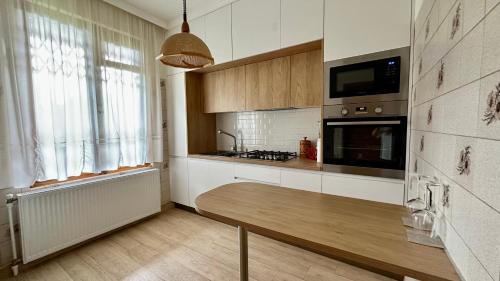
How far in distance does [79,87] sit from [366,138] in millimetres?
2919

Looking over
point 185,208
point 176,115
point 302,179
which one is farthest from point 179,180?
point 302,179

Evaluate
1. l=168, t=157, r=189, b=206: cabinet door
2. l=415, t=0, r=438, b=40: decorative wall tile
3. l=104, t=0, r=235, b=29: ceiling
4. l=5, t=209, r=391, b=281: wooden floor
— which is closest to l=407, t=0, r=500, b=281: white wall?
l=415, t=0, r=438, b=40: decorative wall tile

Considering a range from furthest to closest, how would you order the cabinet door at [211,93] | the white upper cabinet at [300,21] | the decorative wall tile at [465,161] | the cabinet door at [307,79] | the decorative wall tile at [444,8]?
the cabinet door at [211,93] → the cabinet door at [307,79] → the white upper cabinet at [300,21] → the decorative wall tile at [444,8] → the decorative wall tile at [465,161]

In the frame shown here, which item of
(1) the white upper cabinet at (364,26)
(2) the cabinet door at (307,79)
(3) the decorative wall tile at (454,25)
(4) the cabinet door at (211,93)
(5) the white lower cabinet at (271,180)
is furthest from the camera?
(4) the cabinet door at (211,93)

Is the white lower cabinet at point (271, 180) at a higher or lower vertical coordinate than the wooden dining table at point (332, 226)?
lower

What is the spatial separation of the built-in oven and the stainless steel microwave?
0.23ft

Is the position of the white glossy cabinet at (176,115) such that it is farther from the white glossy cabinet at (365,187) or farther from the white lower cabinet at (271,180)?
the white glossy cabinet at (365,187)

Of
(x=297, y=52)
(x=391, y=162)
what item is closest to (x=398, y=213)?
(x=391, y=162)

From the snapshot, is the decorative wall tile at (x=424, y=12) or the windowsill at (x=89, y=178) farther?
the windowsill at (x=89, y=178)

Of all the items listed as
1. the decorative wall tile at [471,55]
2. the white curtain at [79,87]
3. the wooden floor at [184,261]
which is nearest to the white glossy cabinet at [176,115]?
the white curtain at [79,87]

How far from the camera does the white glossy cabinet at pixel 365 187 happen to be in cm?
175

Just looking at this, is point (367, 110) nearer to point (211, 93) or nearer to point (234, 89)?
point (234, 89)

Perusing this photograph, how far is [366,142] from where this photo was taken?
1912mm

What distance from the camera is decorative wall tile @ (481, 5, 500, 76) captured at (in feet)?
1.59
